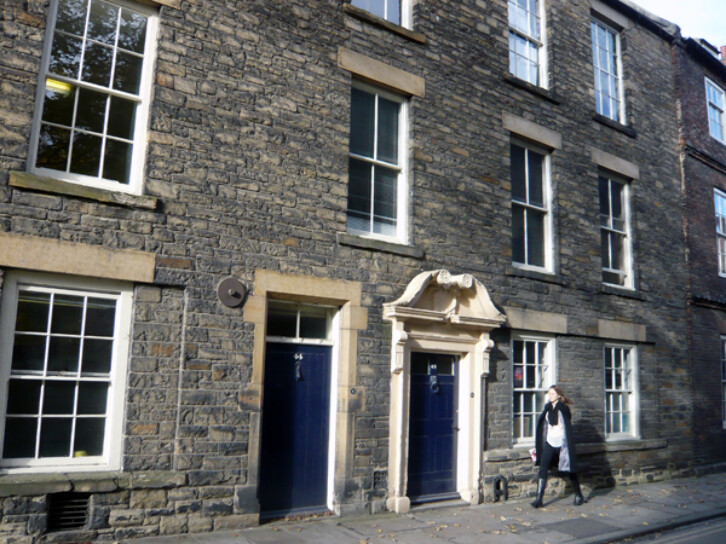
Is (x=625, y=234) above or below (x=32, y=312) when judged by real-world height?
above

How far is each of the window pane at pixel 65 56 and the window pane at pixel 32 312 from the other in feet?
7.73

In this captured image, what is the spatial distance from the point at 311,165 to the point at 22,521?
495 centimetres

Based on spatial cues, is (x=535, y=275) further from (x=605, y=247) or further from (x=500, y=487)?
(x=500, y=487)

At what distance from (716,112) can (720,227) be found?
3099mm

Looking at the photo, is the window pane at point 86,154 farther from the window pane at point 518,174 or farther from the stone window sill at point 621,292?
the stone window sill at point 621,292

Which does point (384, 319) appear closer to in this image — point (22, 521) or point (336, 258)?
point (336, 258)

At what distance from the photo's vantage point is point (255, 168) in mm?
7441

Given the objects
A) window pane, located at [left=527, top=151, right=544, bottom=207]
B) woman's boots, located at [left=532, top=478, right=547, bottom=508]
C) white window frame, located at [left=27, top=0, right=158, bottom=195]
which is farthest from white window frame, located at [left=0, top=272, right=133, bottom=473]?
window pane, located at [left=527, top=151, right=544, bottom=207]

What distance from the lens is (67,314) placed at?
6.28m

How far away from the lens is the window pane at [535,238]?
10.6 m

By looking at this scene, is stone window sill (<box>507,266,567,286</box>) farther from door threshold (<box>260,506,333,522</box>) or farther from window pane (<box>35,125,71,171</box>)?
window pane (<box>35,125,71,171</box>)

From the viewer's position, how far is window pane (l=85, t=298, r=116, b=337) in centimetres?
639

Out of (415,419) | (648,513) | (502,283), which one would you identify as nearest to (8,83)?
(415,419)

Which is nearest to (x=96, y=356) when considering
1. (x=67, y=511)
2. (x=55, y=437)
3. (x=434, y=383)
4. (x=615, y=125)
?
(x=55, y=437)
